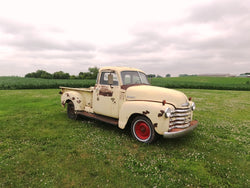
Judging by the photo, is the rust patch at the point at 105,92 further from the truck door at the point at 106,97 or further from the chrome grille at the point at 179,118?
the chrome grille at the point at 179,118

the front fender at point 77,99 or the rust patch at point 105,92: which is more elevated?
the rust patch at point 105,92

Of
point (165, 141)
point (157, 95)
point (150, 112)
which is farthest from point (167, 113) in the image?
point (165, 141)

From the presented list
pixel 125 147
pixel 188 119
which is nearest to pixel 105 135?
pixel 125 147

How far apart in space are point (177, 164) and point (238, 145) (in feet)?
8.81

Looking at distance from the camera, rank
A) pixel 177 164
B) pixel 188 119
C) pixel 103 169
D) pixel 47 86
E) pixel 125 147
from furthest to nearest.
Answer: pixel 47 86, pixel 188 119, pixel 125 147, pixel 177 164, pixel 103 169

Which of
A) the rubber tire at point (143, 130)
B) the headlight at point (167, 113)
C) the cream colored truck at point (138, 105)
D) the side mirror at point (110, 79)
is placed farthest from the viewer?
the side mirror at point (110, 79)

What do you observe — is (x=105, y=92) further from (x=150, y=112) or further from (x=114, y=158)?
(x=114, y=158)

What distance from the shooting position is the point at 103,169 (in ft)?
11.9

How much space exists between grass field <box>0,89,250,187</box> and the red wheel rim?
259 millimetres

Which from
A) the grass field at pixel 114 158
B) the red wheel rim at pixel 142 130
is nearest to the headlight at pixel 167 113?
the red wheel rim at pixel 142 130

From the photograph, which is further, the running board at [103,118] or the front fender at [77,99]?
the front fender at [77,99]

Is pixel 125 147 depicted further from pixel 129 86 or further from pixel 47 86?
pixel 47 86

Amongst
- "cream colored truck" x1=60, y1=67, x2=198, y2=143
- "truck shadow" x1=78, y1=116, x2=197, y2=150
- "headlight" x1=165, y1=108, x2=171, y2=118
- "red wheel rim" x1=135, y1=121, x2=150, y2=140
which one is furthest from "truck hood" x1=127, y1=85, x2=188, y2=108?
"truck shadow" x1=78, y1=116, x2=197, y2=150

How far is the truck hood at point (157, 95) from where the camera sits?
4719 millimetres
